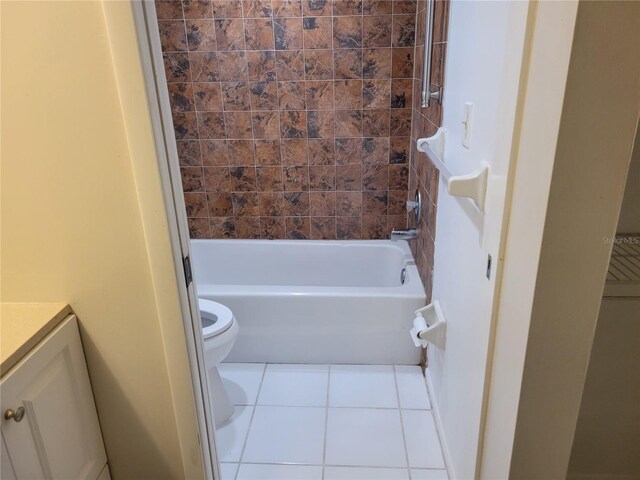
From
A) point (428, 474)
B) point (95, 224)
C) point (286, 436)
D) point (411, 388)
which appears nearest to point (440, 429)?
point (428, 474)

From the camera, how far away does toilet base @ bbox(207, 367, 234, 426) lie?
1.96 meters

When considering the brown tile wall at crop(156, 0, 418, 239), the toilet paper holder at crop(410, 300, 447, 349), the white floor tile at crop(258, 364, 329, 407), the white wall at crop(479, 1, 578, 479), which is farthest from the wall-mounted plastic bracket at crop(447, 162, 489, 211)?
the brown tile wall at crop(156, 0, 418, 239)

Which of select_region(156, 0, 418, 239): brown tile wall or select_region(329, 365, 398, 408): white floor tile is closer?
select_region(329, 365, 398, 408): white floor tile

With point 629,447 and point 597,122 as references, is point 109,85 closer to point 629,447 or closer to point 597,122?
point 597,122

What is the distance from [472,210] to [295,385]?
49.8 inches

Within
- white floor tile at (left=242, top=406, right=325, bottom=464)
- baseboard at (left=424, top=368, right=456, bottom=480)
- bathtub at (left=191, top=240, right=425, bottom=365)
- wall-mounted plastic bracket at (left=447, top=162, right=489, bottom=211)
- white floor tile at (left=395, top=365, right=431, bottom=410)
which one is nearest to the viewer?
wall-mounted plastic bracket at (left=447, top=162, right=489, bottom=211)

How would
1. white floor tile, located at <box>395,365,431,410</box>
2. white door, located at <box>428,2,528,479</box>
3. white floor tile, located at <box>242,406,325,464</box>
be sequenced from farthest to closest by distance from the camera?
white floor tile, located at <box>395,365,431,410</box>, white floor tile, located at <box>242,406,325,464</box>, white door, located at <box>428,2,528,479</box>

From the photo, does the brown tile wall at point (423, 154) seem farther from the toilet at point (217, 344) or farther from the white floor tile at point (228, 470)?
the white floor tile at point (228, 470)

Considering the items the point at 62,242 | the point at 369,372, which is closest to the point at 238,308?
the point at 369,372

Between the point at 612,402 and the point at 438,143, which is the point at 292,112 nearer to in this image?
the point at 438,143

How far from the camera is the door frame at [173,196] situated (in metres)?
0.93

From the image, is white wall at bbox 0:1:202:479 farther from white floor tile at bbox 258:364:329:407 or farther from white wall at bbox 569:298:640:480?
white wall at bbox 569:298:640:480

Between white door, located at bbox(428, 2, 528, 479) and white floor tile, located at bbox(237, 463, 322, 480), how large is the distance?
1.63 ft

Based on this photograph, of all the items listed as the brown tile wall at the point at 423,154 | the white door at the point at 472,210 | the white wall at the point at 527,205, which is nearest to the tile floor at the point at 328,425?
the white door at the point at 472,210
